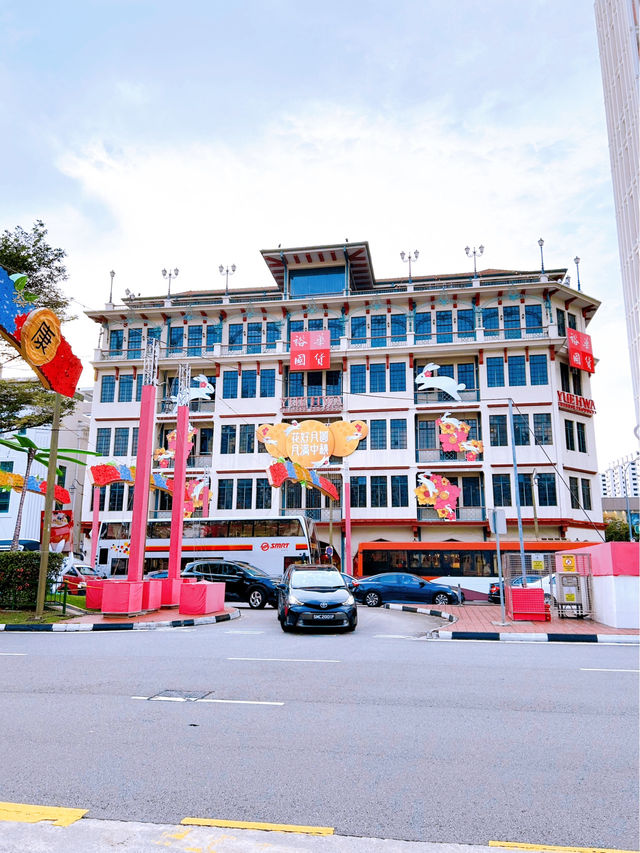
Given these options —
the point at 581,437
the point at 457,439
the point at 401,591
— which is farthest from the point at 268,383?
the point at 401,591

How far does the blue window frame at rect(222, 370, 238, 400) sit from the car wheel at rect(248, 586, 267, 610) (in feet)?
70.9

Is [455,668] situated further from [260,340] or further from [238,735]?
[260,340]

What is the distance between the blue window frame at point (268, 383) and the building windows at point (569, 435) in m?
18.5

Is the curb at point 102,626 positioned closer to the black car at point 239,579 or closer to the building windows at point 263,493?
the black car at point 239,579

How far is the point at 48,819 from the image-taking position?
13.0 ft

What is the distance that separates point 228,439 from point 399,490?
1165cm

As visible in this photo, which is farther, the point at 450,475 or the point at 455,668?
the point at 450,475

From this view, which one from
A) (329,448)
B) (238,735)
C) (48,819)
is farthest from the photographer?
A: (329,448)

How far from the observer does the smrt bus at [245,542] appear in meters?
30.1

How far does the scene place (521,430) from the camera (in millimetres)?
39781

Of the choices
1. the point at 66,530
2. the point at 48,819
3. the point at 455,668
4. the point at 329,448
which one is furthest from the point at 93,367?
the point at 48,819

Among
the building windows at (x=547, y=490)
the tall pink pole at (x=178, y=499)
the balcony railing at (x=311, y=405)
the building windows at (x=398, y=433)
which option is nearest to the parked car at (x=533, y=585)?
the building windows at (x=547, y=490)

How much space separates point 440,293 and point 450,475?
38.2ft

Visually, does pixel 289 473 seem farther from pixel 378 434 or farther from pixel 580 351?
pixel 580 351
